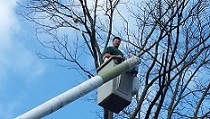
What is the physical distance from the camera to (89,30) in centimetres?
1645

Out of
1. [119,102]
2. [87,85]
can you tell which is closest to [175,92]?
[119,102]

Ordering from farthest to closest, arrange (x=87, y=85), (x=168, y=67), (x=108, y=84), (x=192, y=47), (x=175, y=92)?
1. (x=175, y=92)
2. (x=192, y=47)
3. (x=168, y=67)
4. (x=108, y=84)
5. (x=87, y=85)

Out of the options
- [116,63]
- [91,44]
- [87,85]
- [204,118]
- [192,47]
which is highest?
[91,44]

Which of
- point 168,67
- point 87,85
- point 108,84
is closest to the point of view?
point 87,85

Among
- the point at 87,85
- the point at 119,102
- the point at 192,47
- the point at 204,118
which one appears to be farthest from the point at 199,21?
the point at 87,85

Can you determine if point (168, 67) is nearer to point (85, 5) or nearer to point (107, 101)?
point (85, 5)

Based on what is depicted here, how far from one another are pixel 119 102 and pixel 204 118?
7867 millimetres

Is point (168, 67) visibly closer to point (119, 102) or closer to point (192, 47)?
point (192, 47)

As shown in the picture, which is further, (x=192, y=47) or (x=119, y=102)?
(x=192, y=47)

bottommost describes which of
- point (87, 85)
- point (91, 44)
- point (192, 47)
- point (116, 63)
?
point (87, 85)

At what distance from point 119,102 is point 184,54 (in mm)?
7346

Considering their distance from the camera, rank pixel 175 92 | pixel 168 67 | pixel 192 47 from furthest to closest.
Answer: pixel 175 92
pixel 192 47
pixel 168 67

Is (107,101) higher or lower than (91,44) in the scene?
lower

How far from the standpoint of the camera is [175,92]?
16.3 metres
